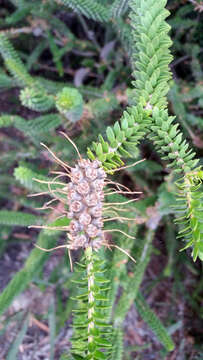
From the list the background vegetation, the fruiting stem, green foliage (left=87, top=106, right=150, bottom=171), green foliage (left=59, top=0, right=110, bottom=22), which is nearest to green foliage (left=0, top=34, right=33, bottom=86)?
the background vegetation

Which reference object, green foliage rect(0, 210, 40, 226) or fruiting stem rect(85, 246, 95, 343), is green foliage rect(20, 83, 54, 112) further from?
fruiting stem rect(85, 246, 95, 343)

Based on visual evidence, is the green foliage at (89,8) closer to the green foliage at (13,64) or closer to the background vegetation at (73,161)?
the background vegetation at (73,161)

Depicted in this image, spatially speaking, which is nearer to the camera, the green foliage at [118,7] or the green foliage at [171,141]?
the green foliage at [171,141]

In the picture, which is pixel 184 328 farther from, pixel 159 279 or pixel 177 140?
pixel 177 140

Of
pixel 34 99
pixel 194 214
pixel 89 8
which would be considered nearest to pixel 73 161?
pixel 34 99

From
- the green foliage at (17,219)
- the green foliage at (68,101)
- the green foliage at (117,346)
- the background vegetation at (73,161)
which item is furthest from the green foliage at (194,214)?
the green foliage at (17,219)

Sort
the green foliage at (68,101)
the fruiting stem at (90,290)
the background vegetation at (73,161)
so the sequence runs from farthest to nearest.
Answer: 1. the background vegetation at (73,161)
2. the green foliage at (68,101)
3. the fruiting stem at (90,290)

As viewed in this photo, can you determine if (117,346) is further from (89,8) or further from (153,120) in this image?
(89,8)
